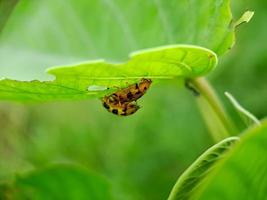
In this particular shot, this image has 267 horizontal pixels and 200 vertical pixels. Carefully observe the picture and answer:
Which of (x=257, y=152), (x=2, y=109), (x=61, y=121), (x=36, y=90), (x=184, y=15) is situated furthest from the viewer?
(x=2, y=109)

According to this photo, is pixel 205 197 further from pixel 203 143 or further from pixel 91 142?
pixel 91 142

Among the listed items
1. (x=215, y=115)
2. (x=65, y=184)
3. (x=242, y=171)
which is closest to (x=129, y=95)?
(x=215, y=115)

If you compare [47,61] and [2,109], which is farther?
[2,109]

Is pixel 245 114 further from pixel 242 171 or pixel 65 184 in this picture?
pixel 65 184

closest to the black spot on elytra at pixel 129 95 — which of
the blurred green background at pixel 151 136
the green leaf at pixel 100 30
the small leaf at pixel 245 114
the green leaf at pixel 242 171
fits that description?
the green leaf at pixel 100 30

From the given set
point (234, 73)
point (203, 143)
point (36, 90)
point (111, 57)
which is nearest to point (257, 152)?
point (36, 90)

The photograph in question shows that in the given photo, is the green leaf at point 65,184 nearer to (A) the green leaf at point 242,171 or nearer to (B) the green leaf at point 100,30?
(B) the green leaf at point 100,30
